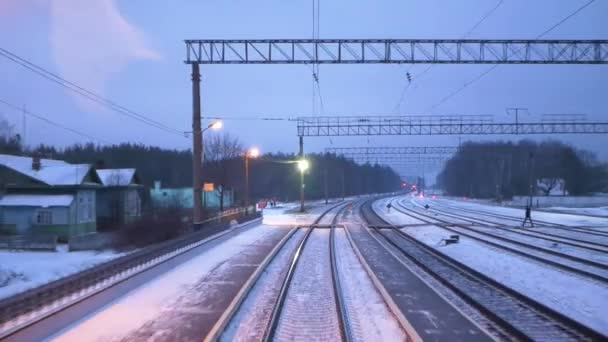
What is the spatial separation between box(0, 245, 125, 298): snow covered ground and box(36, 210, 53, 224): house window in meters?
5.84

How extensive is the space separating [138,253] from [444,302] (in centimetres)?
877

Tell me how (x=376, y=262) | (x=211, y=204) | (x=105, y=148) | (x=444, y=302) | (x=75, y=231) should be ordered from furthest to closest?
(x=105, y=148)
(x=211, y=204)
(x=75, y=231)
(x=376, y=262)
(x=444, y=302)

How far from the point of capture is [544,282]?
14.8m

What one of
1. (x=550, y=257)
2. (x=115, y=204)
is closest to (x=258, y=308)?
(x=550, y=257)

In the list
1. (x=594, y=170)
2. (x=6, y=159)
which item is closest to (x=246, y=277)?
(x=6, y=159)

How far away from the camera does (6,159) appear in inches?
1756

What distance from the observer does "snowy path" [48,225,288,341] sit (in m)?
9.54

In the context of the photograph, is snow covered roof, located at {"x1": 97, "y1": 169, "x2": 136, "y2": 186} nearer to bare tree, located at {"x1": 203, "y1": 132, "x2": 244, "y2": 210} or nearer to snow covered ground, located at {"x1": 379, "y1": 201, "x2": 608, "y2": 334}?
bare tree, located at {"x1": 203, "y1": 132, "x2": 244, "y2": 210}

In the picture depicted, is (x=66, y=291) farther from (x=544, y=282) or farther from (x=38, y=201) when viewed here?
(x=38, y=201)

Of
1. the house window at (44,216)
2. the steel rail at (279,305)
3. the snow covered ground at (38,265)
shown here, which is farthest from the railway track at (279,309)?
the house window at (44,216)

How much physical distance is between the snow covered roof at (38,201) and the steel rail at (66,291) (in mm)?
25051

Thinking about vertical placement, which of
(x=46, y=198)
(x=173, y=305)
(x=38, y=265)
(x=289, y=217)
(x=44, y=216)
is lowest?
(x=38, y=265)

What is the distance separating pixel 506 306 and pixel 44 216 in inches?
1431

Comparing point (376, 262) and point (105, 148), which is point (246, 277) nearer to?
point (376, 262)
